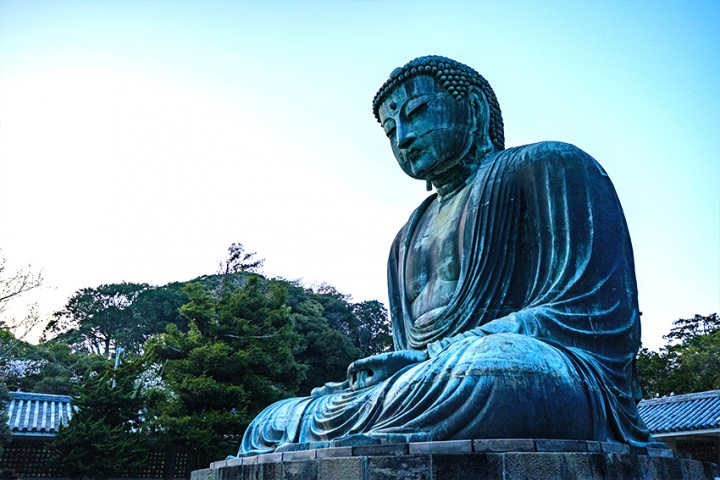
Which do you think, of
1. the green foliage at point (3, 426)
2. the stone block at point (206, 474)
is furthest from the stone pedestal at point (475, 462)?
the green foliage at point (3, 426)

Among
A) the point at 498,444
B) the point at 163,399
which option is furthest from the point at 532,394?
the point at 163,399

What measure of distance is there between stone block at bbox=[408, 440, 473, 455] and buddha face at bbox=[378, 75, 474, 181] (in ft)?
11.2

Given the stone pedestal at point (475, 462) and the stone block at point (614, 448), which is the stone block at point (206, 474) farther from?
the stone block at point (614, 448)

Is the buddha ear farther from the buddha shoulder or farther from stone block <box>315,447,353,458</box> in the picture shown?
stone block <box>315,447,353,458</box>

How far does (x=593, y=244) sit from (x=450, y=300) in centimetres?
131

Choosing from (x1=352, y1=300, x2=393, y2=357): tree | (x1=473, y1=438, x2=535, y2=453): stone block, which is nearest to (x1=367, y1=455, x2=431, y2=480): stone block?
(x1=473, y1=438, x2=535, y2=453): stone block

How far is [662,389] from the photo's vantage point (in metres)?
30.5

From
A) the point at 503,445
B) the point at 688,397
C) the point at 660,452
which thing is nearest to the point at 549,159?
the point at 660,452

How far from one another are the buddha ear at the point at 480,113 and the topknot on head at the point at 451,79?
0.07 meters

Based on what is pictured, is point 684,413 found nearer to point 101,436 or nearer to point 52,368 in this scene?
point 101,436

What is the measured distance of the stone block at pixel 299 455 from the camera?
11.2 feet

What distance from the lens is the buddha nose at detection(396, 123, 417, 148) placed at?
600 centimetres

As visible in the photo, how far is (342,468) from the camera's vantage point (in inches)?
124

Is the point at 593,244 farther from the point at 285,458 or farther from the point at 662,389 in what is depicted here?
the point at 662,389
